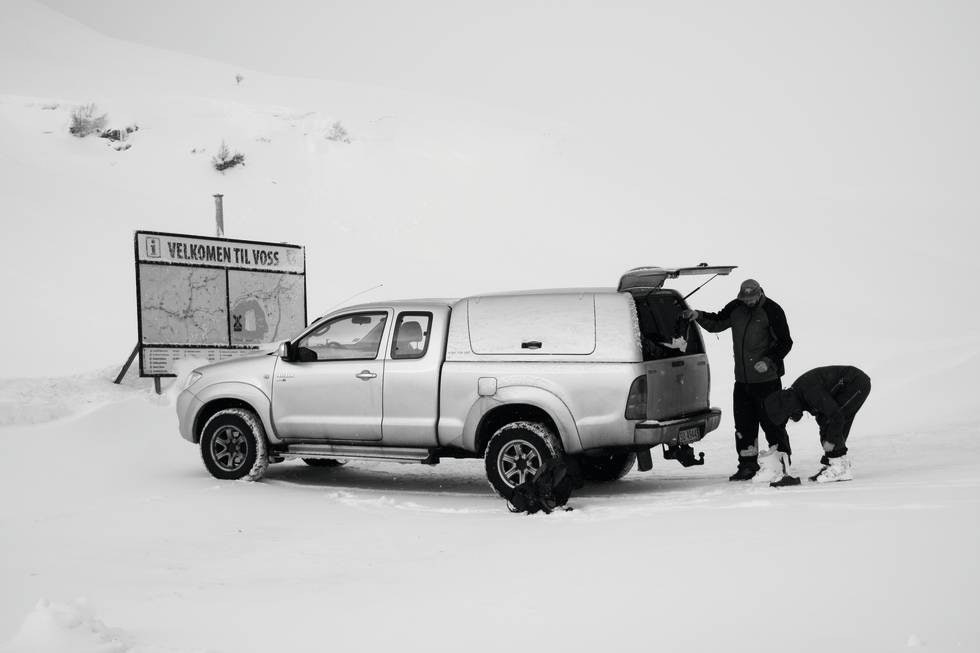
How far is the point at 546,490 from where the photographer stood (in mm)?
8758

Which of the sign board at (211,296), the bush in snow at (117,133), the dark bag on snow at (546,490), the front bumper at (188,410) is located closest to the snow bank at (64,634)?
the dark bag on snow at (546,490)

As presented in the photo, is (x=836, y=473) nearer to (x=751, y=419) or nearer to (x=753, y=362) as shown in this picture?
(x=751, y=419)

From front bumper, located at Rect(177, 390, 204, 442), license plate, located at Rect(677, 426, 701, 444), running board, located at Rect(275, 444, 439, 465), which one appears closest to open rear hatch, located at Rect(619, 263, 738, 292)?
license plate, located at Rect(677, 426, 701, 444)

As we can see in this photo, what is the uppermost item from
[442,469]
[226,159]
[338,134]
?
[338,134]

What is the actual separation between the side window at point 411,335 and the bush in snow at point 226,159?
104 ft

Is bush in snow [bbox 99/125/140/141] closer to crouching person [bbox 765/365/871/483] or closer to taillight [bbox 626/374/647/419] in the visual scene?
taillight [bbox 626/374/647/419]

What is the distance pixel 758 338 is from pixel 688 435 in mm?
1340

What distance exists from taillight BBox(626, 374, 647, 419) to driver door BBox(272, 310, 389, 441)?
98.6 inches

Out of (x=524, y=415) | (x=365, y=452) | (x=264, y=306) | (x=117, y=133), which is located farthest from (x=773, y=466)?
(x=117, y=133)

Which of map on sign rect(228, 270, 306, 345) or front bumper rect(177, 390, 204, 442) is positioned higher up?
map on sign rect(228, 270, 306, 345)

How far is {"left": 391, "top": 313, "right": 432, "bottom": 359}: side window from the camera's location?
1008 centimetres

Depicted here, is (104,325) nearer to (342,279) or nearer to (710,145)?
(342,279)

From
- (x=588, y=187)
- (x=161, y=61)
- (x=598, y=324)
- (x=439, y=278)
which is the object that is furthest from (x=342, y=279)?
(x=161, y=61)

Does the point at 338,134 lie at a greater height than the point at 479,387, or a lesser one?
greater
